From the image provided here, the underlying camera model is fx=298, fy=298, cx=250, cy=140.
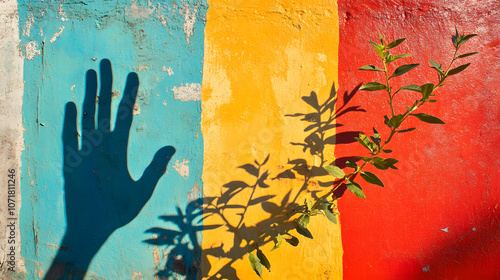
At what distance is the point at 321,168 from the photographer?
1577 mm

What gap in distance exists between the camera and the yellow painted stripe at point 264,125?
5.19ft

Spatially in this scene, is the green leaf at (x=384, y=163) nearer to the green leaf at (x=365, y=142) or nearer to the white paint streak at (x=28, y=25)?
the green leaf at (x=365, y=142)

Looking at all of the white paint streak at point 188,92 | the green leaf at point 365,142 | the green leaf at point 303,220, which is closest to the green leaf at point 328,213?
the green leaf at point 303,220

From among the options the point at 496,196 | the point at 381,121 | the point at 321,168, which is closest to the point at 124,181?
the point at 321,168

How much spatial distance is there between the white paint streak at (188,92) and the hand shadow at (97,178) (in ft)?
0.74

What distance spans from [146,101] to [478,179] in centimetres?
177

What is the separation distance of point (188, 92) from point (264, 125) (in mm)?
441

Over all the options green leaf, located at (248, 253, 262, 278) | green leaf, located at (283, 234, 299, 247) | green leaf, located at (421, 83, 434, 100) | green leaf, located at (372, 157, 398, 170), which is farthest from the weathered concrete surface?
green leaf, located at (421, 83, 434, 100)

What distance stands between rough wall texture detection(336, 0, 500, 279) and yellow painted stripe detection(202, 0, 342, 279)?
0.15 m

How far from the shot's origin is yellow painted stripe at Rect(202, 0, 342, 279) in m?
1.58

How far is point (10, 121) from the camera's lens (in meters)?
1.61

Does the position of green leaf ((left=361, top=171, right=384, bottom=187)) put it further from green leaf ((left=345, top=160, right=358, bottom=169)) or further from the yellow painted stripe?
the yellow painted stripe

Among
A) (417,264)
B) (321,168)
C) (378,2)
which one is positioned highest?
(378,2)

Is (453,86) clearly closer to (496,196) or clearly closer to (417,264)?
(496,196)
